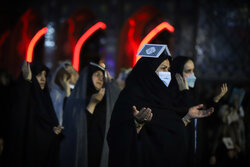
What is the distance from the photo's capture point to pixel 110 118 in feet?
14.2

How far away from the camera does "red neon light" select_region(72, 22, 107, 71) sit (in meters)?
10.3

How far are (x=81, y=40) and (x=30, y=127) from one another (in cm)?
697

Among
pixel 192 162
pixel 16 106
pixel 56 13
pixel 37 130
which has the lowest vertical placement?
pixel 192 162

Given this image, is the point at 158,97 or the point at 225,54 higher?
the point at 225,54

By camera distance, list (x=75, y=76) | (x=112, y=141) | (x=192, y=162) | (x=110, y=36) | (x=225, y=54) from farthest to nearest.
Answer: (x=110, y=36) → (x=225, y=54) → (x=75, y=76) → (x=192, y=162) → (x=112, y=141)

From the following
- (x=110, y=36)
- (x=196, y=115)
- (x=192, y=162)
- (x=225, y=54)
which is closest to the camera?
(x=196, y=115)

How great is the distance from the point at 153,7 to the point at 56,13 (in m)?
3.28

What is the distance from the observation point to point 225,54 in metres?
11.3

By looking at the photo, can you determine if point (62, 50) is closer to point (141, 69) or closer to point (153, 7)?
point (153, 7)

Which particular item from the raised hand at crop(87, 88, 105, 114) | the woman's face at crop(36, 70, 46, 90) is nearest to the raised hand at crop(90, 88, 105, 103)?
the raised hand at crop(87, 88, 105, 114)

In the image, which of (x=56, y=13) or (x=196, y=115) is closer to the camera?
(x=196, y=115)

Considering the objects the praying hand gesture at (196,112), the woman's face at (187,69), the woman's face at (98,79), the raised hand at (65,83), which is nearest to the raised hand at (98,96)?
the woman's face at (98,79)

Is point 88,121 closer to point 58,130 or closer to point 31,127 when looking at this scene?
point 58,130

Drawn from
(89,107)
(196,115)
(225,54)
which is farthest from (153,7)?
(196,115)
